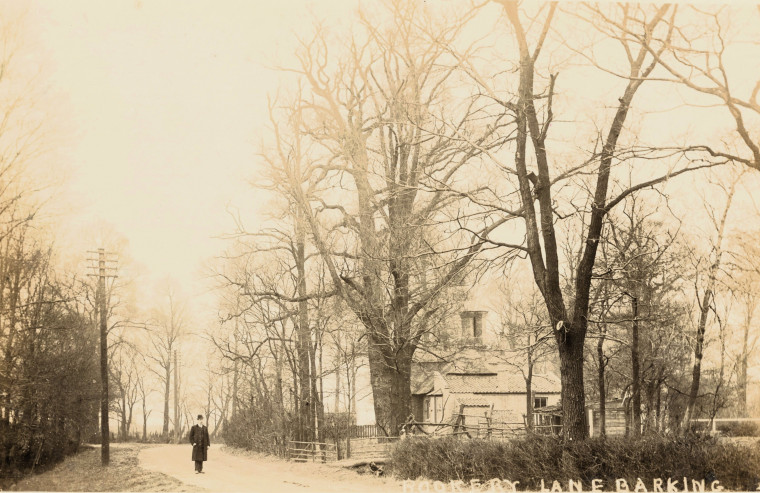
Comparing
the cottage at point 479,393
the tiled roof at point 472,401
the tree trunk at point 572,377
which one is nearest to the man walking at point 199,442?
the tree trunk at point 572,377

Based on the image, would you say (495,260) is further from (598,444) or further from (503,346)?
(503,346)

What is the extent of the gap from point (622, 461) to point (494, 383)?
92.6 feet

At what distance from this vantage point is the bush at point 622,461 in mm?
10117

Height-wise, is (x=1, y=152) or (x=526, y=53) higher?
(x=526, y=53)

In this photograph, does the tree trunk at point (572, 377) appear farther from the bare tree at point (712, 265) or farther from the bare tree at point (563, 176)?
the bare tree at point (712, 265)

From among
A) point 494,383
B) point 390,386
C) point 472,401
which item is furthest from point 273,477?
point 494,383

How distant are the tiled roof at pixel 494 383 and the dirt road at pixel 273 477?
15948mm

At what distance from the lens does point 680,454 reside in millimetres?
10117

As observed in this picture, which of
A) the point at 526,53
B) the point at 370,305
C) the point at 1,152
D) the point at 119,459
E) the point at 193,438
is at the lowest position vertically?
the point at 119,459

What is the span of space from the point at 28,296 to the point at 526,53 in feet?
46.6

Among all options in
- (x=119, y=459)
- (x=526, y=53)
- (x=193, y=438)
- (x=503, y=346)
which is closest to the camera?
(x=526, y=53)

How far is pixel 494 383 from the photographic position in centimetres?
3803

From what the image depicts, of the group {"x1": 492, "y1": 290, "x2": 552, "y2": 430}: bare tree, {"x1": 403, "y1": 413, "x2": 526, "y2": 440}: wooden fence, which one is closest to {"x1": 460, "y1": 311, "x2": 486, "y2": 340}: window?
{"x1": 492, "y1": 290, "x2": 552, "y2": 430}: bare tree

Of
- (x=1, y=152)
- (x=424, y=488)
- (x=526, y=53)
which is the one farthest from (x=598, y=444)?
(x=1, y=152)
